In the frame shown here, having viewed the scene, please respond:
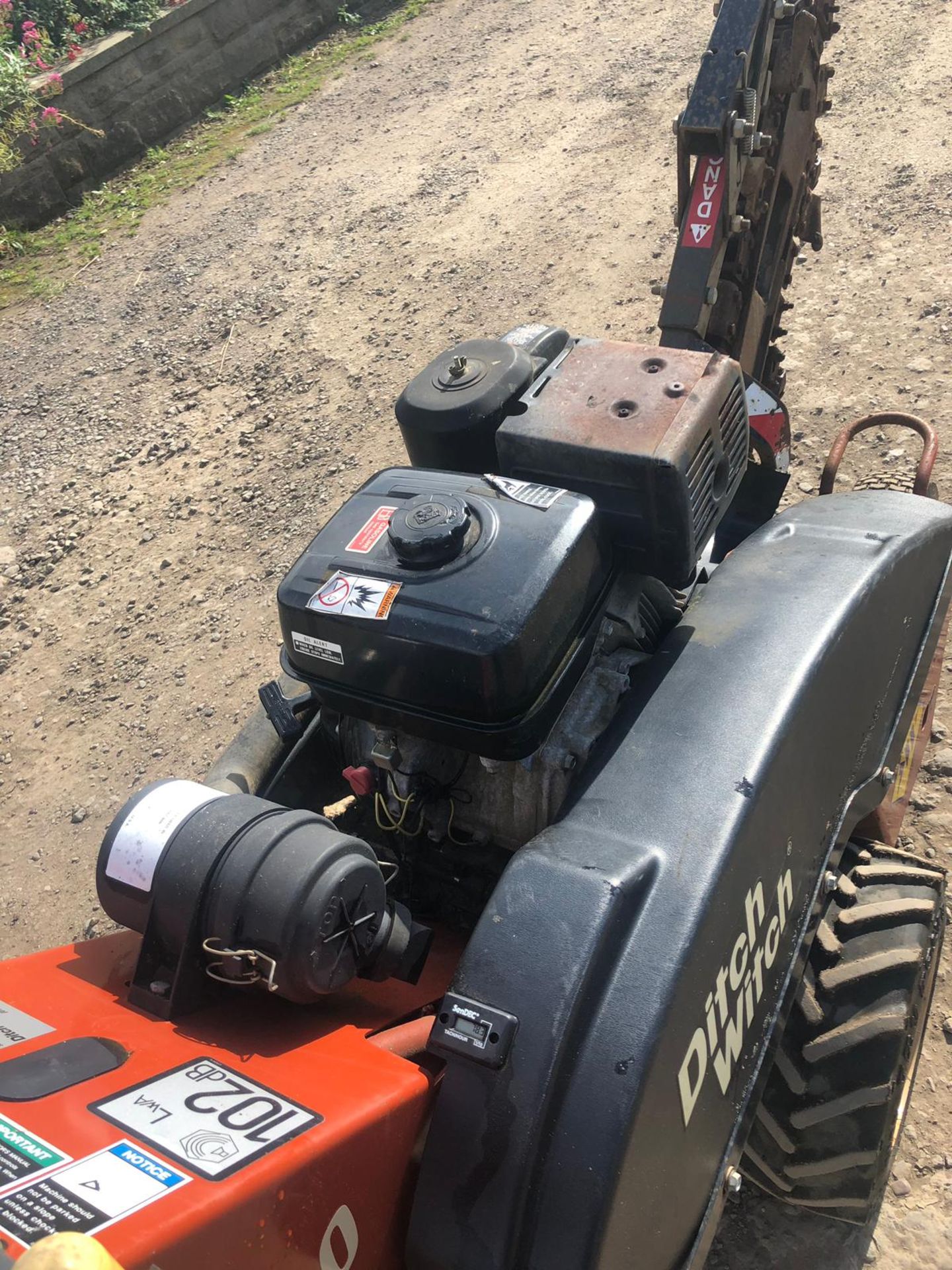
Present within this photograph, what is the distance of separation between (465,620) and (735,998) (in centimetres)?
68

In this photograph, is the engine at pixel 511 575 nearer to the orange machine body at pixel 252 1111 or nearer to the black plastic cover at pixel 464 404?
the black plastic cover at pixel 464 404

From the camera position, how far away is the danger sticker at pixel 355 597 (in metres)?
1.69

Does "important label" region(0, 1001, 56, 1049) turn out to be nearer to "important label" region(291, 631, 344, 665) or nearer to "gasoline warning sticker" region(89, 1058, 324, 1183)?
"gasoline warning sticker" region(89, 1058, 324, 1183)

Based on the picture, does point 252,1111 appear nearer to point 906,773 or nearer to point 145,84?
point 906,773

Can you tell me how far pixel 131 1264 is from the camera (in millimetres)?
910

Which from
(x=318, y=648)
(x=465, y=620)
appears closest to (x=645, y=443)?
(x=465, y=620)

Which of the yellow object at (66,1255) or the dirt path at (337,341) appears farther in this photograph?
the dirt path at (337,341)

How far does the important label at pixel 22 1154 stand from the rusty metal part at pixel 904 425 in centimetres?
223

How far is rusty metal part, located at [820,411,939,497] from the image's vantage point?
260cm

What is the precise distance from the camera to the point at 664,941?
1.36 m

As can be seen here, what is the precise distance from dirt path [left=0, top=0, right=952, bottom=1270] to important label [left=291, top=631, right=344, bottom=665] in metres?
1.54

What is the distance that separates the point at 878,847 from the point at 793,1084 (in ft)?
1.60

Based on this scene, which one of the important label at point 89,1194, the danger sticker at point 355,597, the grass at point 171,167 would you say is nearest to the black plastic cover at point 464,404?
the danger sticker at point 355,597

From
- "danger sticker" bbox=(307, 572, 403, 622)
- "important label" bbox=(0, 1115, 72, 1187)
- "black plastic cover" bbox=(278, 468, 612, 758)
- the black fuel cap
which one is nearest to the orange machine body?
"important label" bbox=(0, 1115, 72, 1187)
